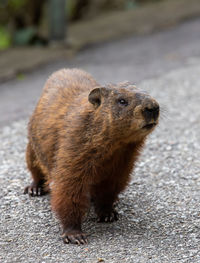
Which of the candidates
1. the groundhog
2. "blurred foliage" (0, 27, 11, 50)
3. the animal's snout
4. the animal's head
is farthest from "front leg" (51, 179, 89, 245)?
"blurred foliage" (0, 27, 11, 50)

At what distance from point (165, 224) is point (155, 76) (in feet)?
23.1

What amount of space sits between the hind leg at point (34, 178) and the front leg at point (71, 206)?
104cm

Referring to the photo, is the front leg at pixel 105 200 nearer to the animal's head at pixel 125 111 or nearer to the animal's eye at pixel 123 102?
the animal's head at pixel 125 111

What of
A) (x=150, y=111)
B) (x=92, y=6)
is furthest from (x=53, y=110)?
(x=92, y=6)

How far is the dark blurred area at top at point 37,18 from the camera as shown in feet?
45.7

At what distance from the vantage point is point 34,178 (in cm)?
587

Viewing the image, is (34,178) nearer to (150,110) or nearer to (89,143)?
(89,143)

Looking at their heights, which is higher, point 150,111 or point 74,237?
point 150,111

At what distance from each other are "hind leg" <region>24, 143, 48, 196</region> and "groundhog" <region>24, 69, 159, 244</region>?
0.34 metres

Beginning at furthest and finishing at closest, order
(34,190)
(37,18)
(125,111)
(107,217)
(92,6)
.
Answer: (92,6) < (37,18) < (34,190) < (107,217) < (125,111)

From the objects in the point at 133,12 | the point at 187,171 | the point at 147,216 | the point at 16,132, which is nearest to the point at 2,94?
the point at 16,132

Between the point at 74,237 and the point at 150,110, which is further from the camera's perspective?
the point at 74,237

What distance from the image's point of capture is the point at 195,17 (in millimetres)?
17484

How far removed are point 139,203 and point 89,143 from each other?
51.9 inches
